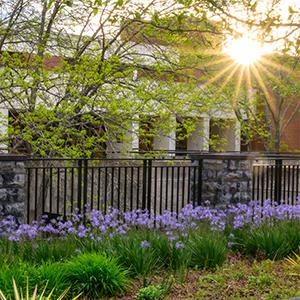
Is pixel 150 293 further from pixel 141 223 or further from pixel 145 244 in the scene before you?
pixel 141 223

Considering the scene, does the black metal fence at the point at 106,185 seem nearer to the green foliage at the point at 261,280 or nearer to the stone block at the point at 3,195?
the stone block at the point at 3,195

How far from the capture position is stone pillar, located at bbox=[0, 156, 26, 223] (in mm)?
8695

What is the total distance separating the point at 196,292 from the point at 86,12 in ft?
29.0

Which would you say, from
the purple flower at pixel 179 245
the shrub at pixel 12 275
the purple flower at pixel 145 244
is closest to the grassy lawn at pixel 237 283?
the purple flower at pixel 179 245

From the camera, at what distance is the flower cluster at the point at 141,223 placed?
7.32m

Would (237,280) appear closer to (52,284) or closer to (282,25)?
(52,284)

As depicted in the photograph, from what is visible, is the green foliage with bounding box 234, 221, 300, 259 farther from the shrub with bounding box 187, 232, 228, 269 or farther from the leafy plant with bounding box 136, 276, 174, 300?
the leafy plant with bounding box 136, 276, 174, 300

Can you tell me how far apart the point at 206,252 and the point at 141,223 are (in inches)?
47.7

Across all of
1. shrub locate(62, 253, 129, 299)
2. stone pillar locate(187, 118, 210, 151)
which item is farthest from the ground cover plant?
stone pillar locate(187, 118, 210, 151)

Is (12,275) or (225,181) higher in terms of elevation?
(225,181)

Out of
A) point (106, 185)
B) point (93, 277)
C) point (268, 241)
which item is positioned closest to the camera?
point (93, 277)

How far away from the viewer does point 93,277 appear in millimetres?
5766

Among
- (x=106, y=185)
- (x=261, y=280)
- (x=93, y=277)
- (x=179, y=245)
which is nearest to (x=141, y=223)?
(x=179, y=245)

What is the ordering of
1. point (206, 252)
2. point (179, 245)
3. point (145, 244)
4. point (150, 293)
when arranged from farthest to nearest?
point (206, 252)
point (179, 245)
point (145, 244)
point (150, 293)
